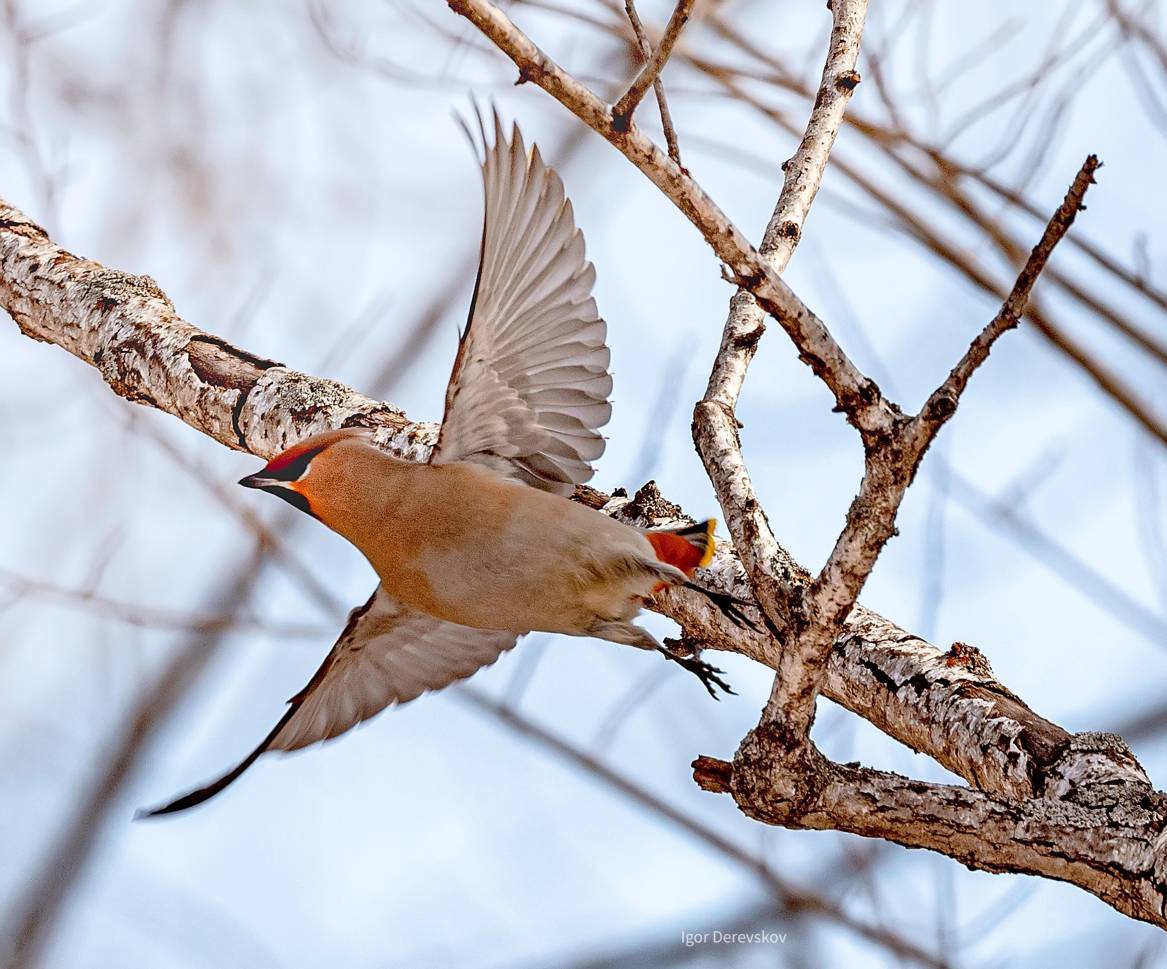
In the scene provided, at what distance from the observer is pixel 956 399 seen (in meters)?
1.85

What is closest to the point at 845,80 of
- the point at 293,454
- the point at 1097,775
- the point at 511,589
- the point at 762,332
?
the point at 762,332

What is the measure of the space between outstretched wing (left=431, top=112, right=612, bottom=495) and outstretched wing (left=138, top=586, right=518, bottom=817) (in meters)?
0.48

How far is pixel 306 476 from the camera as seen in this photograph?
2.98 meters

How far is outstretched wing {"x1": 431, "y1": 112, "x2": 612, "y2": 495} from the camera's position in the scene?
2805 millimetres

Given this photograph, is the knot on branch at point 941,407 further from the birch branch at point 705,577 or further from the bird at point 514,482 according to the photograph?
the bird at point 514,482

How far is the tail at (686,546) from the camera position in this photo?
2.91m

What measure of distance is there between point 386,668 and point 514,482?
26.2 inches

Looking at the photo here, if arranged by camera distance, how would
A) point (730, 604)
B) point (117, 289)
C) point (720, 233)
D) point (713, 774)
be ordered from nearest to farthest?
point (720, 233), point (713, 774), point (730, 604), point (117, 289)

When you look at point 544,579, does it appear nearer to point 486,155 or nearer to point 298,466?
point 298,466

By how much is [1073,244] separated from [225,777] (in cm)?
→ 308

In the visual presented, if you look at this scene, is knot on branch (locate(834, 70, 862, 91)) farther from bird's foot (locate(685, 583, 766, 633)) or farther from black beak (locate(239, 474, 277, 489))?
black beak (locate(239, 474, 277, 489))

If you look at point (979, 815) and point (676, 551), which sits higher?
point (676, 551)

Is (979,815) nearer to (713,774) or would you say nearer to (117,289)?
(713,774)

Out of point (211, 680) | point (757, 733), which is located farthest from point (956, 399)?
point (211, 680)
